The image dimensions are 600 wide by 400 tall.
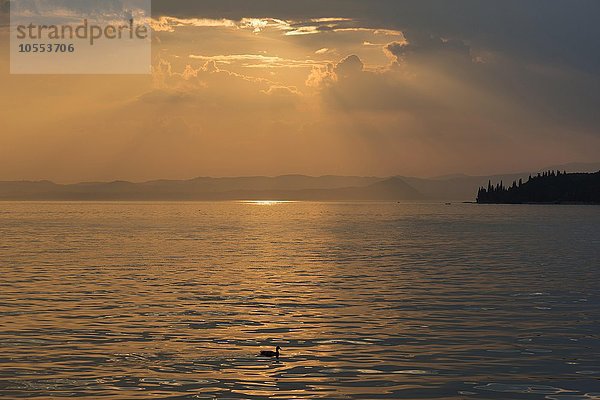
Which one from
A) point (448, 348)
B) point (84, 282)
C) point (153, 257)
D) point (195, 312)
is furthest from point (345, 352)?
point (153, 257)

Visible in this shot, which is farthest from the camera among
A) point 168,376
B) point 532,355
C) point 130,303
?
point 130,303

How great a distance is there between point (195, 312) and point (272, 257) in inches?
1564

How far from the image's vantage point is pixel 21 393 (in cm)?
2400

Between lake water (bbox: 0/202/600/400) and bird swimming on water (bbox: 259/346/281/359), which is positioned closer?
lake water (bbox: 0/202/600/400)

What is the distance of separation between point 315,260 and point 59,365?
4969cm

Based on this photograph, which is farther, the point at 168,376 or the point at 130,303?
the point at 130,303

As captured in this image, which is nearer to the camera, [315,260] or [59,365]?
[59,365]

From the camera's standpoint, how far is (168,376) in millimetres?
26156

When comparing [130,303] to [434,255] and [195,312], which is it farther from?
[434,255]

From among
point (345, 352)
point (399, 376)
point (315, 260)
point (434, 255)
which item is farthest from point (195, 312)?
point (434, 255)

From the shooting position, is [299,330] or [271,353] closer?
[271,353]

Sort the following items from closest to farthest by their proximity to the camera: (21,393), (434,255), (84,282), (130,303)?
Result: 1. (21,393)
2. (130,303)
3. (84,282)
4. (434,255)

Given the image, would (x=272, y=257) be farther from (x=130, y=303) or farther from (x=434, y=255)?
(x=130, y=303)

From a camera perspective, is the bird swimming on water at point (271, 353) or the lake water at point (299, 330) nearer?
the lake water at point (299, 330)
